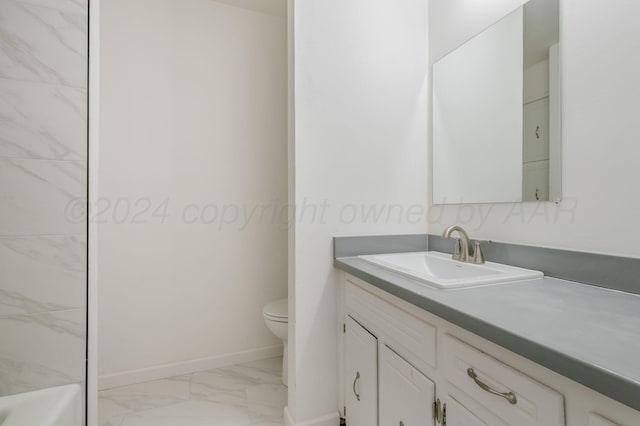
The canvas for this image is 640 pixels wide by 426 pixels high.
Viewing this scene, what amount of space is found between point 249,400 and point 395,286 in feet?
4.28

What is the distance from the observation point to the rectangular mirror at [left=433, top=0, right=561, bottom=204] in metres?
1.06

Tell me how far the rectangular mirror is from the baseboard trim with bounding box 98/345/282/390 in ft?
5.39

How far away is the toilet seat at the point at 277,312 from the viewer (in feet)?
5.71

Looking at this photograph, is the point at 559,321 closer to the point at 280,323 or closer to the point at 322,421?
the point at 322,421

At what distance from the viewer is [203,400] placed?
166 centimetres

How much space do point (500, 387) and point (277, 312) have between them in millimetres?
1368

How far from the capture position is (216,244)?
2047 mm

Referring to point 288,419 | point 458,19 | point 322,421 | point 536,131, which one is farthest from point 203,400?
point 458,19

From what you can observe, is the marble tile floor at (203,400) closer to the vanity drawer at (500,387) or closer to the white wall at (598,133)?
the vanity drawer at (500,387)

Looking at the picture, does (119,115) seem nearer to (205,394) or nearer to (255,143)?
(255,143)

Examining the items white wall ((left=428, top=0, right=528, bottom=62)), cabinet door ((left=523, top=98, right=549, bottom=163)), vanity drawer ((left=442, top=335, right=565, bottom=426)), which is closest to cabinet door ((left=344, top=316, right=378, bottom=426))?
vanity drawer ((left=442, top=335, right=565, bottom=426))

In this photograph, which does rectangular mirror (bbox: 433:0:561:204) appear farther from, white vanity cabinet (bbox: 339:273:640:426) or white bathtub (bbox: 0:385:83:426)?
white bathtub (bbox: 0:385:83:426)

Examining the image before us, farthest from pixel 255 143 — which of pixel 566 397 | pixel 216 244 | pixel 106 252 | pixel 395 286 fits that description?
pixel 566 397

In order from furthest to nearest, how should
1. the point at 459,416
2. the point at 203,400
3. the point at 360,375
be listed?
the point at 203,400, the point at 360,375, the point at 459,416
